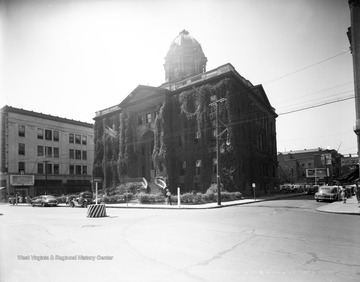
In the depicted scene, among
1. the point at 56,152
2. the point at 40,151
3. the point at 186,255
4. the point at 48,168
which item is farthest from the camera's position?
the point at 56,152

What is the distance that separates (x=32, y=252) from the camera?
8148 millimetres

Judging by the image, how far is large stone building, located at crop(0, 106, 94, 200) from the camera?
162 ft

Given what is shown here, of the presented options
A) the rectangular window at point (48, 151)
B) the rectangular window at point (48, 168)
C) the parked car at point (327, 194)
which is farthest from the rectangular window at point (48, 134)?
the parked car at point (327, 194)

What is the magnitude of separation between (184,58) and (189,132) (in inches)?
621

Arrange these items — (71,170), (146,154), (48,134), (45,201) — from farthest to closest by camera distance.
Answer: (71,170), (48,134), (146,154), (45,201)

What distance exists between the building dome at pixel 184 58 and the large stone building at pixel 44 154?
87.6 feet

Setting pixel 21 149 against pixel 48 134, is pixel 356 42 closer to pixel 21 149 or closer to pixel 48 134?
pixel 21 149

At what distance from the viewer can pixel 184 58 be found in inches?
1932

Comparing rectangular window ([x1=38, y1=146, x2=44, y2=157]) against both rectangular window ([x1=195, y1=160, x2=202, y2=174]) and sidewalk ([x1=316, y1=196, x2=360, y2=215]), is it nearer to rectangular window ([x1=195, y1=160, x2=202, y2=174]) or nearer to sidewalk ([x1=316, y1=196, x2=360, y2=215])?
rectangular window ([x1=195, y1=160, x2=202, y2=174])

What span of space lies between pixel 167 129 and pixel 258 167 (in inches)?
617

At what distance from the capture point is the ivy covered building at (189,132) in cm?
3716

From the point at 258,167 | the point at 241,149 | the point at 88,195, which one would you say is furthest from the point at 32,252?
the point at 258,167

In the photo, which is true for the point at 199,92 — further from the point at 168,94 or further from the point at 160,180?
the point at 160,180

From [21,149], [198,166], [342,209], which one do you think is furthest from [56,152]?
[342,209]
